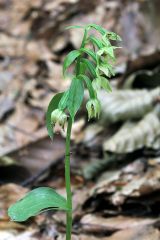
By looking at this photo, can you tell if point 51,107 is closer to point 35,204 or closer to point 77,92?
point 77,92

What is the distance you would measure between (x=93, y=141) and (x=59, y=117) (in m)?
1.50

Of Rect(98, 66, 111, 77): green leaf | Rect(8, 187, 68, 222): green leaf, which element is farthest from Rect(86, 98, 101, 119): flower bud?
Rect(8, 187, 68, 222): green leaf

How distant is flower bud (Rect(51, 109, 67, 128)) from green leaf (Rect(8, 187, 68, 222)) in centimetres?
25

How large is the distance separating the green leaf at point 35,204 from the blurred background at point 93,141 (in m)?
0.56

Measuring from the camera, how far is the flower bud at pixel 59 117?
1584 millimetres

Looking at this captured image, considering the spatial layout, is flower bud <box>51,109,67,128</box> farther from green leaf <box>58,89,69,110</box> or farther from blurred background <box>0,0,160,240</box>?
blurred background <box>0,0,160,240</box>

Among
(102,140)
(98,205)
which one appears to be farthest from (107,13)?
(98,205)

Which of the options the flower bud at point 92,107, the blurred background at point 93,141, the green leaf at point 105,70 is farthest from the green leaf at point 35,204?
the blurred background at point 93,141

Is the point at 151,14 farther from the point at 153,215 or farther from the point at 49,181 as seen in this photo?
the point at 153,215

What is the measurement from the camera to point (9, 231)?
2.22 meters

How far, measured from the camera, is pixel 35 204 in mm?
1629

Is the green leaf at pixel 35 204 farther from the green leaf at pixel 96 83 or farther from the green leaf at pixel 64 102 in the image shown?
the green leaf at pixel 96 83

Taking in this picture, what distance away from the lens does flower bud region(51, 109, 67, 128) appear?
62.4 inches

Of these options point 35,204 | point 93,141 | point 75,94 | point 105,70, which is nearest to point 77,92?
point 75,94
